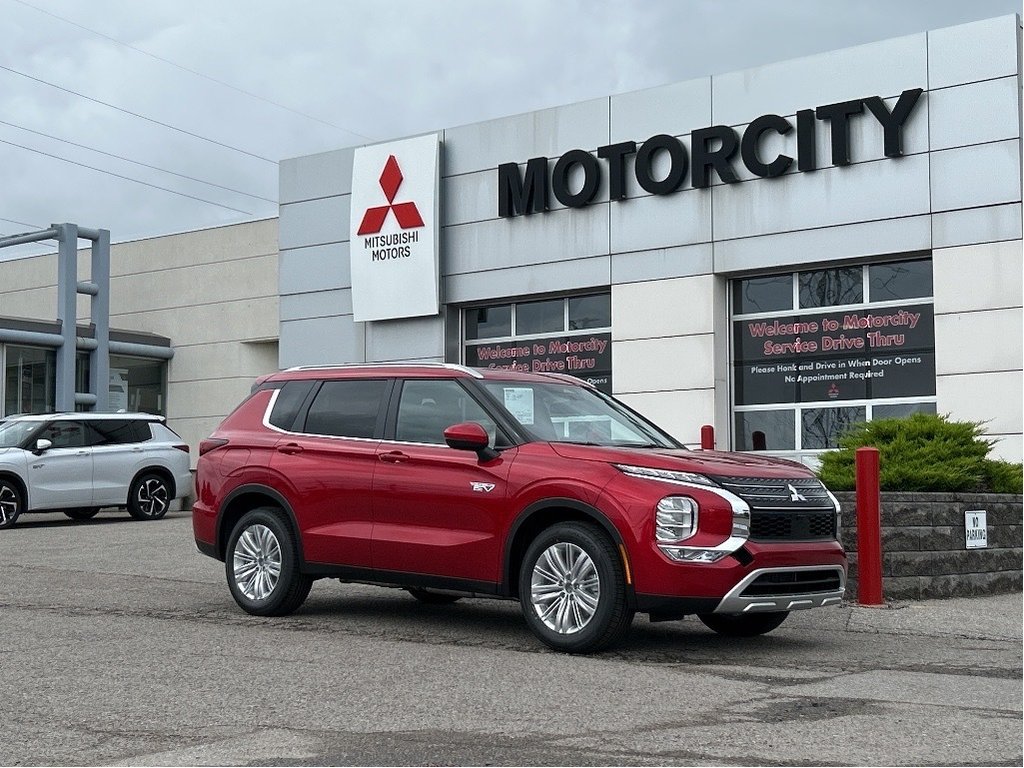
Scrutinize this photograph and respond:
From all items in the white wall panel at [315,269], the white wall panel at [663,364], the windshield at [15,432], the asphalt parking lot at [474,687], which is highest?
the white wall panel at [315,269]

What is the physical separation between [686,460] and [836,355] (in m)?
10.3

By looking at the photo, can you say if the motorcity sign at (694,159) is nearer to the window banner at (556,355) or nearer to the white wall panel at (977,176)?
the white wall panel at (977,176)

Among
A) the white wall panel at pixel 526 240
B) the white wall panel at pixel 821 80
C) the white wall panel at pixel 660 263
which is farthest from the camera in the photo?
the white wall panel at pixel 526 240

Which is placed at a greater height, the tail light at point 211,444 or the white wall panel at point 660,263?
the white wall panel at point 660,263

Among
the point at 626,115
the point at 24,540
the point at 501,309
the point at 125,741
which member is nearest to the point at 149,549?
the point at 24,540

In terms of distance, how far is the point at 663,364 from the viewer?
19812 mm

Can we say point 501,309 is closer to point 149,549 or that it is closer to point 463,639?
point 149,549

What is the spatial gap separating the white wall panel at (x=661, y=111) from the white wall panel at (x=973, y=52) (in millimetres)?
3230

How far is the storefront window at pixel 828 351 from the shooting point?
17.9 meters

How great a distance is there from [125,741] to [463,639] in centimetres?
371

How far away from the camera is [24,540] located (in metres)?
18.7

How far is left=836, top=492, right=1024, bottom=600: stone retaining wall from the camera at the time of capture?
11797mm

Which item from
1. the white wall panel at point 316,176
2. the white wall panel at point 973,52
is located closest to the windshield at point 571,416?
the white wall panel at point 973,52

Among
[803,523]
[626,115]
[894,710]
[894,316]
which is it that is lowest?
[894,710]
